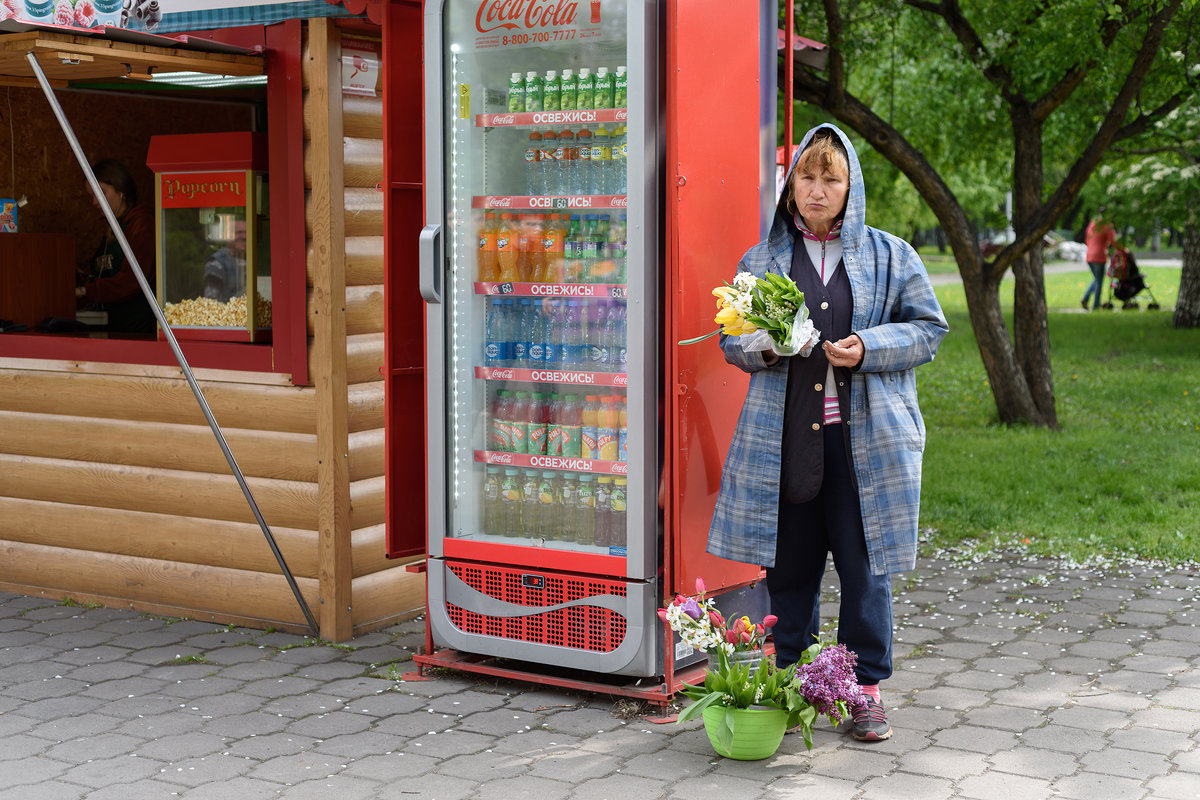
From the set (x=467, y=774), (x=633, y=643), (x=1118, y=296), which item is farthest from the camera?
(x=1118, y=296)

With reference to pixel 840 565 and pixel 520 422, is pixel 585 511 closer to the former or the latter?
pixel 520 422

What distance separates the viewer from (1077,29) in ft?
28.1

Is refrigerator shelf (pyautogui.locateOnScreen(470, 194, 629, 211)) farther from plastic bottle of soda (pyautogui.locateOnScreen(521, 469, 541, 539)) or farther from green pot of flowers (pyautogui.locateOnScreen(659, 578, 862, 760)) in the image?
green pot of flowers (pyautogui.locateOnScreen(659, 578, 862, 760))

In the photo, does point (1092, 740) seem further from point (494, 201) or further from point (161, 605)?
point (161, 605)

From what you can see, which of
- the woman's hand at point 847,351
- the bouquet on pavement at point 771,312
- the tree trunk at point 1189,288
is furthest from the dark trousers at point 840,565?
the tree trunk at point 1189,288

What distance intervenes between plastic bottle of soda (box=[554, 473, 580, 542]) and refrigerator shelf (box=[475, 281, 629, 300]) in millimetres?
715

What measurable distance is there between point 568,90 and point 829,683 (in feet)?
7.58

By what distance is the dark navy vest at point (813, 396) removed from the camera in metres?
4.27

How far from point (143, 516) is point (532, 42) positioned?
9.63 feet

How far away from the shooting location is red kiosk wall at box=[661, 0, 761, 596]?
4418 millimetres

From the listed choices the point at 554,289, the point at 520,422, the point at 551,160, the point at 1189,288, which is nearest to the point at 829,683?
the point at 520,422

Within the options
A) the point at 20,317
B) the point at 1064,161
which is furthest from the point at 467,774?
the point at 1064,161

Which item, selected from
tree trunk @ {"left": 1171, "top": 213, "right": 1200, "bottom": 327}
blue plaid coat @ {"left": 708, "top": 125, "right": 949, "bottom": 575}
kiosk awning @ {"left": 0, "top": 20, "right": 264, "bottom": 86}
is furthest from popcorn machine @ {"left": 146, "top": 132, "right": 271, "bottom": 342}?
tree trunk @ {"left": 1171, "top": 213, "right": 1200, "bottom": 327}

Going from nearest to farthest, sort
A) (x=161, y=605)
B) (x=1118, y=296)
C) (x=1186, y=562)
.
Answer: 1. (x=161, y=605)
2. (x=1186, y=562)
3. (x=1118, y=296)
